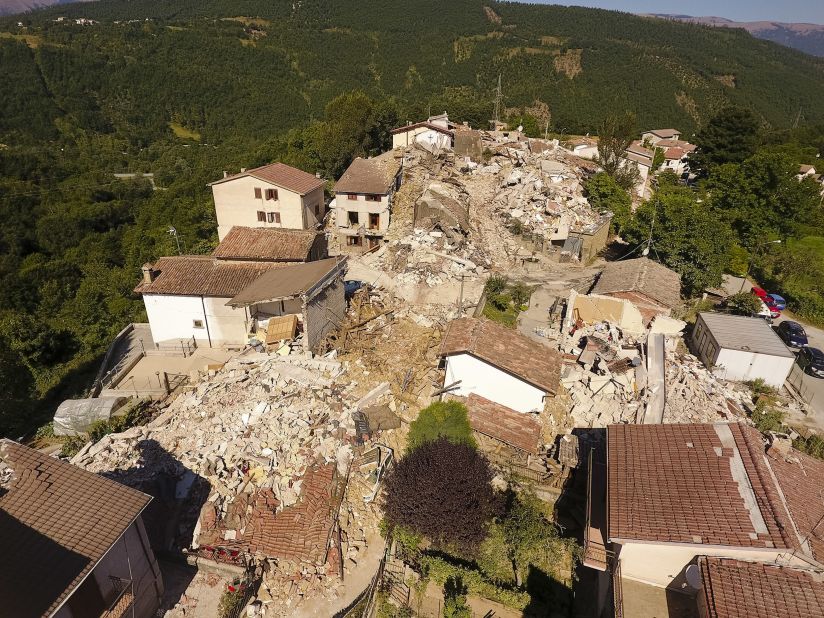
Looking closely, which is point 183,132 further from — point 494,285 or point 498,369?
point 498,369

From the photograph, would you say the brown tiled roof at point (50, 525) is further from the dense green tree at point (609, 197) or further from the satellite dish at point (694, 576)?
the dense green tree at point (609, 197)

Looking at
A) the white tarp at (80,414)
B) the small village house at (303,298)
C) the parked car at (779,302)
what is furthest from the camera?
the parked car at (779,302)

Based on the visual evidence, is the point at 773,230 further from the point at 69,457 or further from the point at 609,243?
the point at 69,457

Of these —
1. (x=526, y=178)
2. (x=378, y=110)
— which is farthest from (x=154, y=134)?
(x=526, y=178)

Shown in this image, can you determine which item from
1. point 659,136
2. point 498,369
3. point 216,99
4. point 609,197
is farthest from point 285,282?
point 216,99

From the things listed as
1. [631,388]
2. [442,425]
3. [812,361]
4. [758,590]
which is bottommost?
[812,361]

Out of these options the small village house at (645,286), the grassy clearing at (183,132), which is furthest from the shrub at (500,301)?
the grassy clearing at (183,132)
